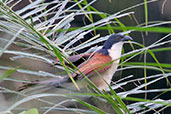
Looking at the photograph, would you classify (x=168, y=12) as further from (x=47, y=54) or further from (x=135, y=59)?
(x=47, y=54)

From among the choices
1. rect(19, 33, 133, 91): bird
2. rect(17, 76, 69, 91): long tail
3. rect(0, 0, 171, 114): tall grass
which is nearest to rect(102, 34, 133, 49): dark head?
rect(19, 33, 133, 91): bird

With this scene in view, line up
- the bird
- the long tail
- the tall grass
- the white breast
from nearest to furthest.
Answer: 1. the tall grass
2. the long tail
3. the bird
4. the white breast

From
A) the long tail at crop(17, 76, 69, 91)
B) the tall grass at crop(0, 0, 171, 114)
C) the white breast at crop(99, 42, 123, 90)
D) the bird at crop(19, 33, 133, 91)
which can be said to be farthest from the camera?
the white breast at crop(99, 42, 123, 90)

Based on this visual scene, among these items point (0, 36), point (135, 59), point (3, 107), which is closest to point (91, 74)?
point (0, 36)

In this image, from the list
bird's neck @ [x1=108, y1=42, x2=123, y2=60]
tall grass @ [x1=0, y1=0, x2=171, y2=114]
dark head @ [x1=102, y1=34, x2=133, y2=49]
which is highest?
dark head @ [x1=102, y1=34, x2=133, y2=49]

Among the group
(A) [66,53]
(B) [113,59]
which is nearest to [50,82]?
(A) [66,53]

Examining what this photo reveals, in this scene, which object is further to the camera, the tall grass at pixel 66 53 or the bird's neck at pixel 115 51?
the bird's neck at pixel 115 51

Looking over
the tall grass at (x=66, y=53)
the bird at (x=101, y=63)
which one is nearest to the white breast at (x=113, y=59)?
the bird at (x=101, y=63)

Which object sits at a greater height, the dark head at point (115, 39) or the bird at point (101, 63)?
the dark head at point (115, 39)

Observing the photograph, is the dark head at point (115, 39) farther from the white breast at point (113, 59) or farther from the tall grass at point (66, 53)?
the tall grass at point (66, 53)

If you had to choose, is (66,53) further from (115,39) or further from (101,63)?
(115,39)

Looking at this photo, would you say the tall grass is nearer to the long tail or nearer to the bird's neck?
the long tail

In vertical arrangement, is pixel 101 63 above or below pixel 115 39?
below

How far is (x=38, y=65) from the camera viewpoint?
68 centimetres
